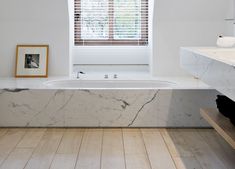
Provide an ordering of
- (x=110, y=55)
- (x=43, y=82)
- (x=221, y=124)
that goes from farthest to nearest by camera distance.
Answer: (x=110, y=55) → (x=43, y=82) → (x=221, y=124)

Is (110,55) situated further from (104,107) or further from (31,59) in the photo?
(104,107)

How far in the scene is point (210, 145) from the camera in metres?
3.22

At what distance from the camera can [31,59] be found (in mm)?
4398

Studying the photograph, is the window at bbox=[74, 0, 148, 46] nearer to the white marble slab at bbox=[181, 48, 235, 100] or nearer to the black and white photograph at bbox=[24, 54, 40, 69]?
the black and white photograph at bbox=[24, 54, 40, 69]

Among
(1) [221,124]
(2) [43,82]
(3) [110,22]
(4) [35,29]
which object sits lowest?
(1) [221,124]

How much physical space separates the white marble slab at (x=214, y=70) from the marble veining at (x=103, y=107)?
1.71ft

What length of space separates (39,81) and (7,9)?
92 centimetres

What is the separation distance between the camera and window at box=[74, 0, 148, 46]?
4.79 meters

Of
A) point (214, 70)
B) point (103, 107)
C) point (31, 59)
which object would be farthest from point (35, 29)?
point (214, 70)

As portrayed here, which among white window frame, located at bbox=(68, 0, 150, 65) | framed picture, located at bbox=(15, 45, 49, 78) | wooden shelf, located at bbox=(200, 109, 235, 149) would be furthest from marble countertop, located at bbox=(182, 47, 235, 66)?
framed picture, located at bbox=(15, 45, 49, 78)

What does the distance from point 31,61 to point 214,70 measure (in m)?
2.58

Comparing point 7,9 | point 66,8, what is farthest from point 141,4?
point 7,9

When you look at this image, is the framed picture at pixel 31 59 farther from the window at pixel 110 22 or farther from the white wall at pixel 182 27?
the white wall at pixel 182 27

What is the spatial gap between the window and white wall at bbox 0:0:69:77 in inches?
18.6
